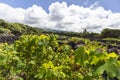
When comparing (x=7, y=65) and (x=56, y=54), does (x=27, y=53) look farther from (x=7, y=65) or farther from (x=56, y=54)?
(x=7, y=65)

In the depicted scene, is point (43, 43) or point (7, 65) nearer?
point (7, 65)

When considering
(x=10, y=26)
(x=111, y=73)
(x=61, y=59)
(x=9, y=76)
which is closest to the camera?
(x=111, y=73)

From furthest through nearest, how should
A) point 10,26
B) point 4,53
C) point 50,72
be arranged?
1. point 10,26
2. point 4,53
3. point 50,72

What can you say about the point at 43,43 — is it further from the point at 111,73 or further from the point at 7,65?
the point at 111,73

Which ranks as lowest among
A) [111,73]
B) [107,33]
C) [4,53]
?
[107,33]

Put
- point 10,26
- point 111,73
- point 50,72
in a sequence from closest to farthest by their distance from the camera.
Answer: point 111,73, point 50,72, point 10,26

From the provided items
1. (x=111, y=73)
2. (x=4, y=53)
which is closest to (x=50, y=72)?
(x=111, y=73)

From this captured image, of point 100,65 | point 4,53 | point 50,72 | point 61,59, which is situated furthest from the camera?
point 61,59

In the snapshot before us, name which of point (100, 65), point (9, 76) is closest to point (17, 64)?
point (9, 76)

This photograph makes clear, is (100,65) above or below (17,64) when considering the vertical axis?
above

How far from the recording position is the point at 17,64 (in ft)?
19.9

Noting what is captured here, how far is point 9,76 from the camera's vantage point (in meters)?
6.71

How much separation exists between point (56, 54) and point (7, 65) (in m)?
1.73

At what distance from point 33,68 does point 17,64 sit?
931 millimetres
